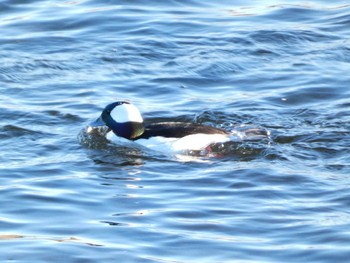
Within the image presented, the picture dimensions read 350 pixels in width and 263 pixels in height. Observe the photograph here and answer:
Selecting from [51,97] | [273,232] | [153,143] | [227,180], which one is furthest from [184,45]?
[273,232]

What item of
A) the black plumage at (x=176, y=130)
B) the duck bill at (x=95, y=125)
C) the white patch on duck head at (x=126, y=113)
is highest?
the white patch on duck head at (x=126, y=113)

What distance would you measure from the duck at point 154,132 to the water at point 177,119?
23cm

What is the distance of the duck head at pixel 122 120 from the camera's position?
12.0m

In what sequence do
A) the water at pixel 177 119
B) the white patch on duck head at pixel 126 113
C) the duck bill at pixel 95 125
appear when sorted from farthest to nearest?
the duck bill at pixel 95 125 < the white patch on duck head at pixel 126 113 < the water at pixel 177 119

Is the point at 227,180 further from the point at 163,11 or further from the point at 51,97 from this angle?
the point at 163,11

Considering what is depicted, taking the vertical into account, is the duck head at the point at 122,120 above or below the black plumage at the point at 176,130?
above

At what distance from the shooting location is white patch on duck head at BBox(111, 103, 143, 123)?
11977mm

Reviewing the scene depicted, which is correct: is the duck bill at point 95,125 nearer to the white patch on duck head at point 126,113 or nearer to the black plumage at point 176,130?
the white patch on duck head at point 126,113

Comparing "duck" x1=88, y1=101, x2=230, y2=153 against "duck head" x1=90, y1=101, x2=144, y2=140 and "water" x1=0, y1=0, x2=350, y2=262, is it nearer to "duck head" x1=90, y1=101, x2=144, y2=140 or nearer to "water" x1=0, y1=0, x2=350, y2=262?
"duck head" x1=90, y1=101, x2=144, y2=140

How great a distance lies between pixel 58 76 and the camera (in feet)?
46.0

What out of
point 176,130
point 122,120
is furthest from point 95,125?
point 176,130

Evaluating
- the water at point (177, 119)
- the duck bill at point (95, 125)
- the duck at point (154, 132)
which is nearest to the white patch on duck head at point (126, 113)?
the duck at point (154, 132)

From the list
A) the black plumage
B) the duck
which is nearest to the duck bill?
the duck

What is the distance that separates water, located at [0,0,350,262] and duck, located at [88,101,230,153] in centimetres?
23
